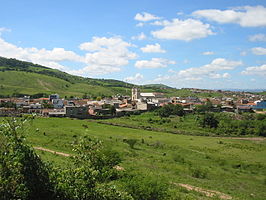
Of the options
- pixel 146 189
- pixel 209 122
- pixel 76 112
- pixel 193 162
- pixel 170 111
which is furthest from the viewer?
pixel 170 111

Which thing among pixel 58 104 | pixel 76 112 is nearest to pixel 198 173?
pixel 76 112

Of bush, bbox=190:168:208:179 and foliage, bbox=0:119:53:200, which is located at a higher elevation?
foliage, bbox=0:119:53:200

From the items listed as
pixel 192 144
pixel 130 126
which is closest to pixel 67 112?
pixel 130 126

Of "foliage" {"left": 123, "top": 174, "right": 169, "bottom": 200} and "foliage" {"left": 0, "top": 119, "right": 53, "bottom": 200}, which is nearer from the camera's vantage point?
"foliage" {"left": 0, "top": 119, "right": 53, "bottom": 200}

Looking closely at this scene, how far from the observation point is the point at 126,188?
15.9 metres

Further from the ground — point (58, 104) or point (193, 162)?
point (58, 104)

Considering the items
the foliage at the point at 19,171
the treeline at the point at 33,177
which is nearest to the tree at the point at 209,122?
the treeline at the point at 33,177

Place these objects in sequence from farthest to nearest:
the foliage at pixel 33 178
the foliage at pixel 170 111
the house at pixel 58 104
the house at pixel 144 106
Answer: the house at pixel 144 106 < the house at pixel 58 104 < the foliage at pixel 170 111 < the foliage at pixel 33 178

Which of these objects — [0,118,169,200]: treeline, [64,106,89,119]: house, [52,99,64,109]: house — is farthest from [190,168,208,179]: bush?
[52,99,64,109]: house

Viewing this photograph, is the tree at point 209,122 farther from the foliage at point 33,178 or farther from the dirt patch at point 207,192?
the foliage at point 33,178

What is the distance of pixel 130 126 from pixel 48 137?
92.3 feet

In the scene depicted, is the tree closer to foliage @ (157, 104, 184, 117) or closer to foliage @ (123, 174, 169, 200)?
foliage @ (157, 104, 184, 117)

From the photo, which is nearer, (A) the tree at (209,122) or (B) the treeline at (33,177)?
(B) the treeline at (33,177)

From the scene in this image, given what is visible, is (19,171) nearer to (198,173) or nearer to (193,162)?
(198,173)
